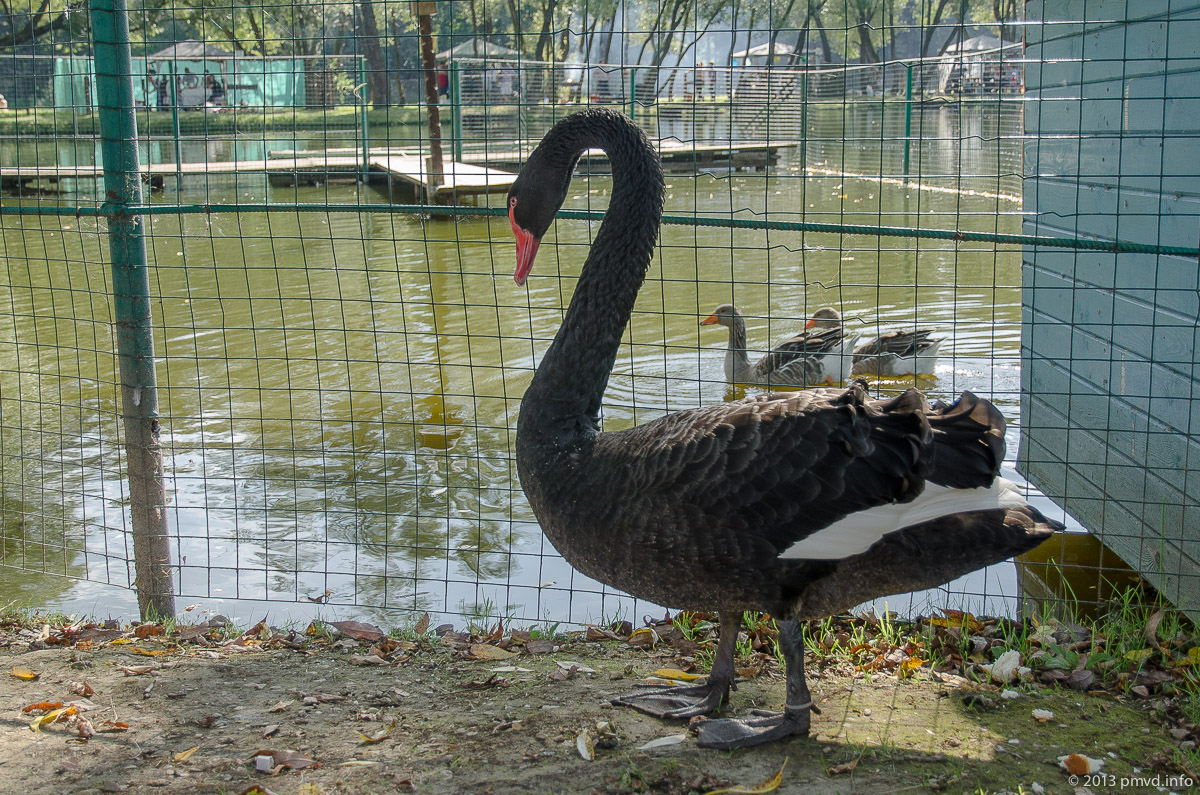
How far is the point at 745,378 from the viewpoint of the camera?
7512 millimetres

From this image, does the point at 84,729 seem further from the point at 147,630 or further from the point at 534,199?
the point at 534,199

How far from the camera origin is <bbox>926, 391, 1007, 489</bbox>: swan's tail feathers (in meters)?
2.56

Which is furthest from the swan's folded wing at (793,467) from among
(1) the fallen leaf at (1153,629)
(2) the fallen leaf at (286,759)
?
(1) the fallen leaf at (1153,629)

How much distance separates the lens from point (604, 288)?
298cm

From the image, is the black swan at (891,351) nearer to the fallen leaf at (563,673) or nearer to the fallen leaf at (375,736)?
the fallen leaf at (563,673)

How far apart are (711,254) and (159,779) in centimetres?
1079

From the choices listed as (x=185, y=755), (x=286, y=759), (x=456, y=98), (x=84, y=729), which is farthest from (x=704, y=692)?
(x=456, y=98)

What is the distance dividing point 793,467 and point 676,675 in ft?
3.63

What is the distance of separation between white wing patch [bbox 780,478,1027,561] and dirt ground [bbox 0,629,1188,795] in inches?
23.6

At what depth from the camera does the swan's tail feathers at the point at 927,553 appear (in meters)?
2.62

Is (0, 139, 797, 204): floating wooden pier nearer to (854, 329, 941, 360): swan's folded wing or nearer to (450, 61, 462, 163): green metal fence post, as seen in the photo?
(450, 61, 462, 163): green metal fence post

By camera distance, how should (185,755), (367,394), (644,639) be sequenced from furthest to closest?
(367,394), (644,639), (185,755)

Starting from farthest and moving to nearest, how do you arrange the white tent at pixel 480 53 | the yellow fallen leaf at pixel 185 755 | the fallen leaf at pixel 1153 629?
the white tent at pixel 480 53
the fallen leaf at pixel 1153 629
the yellow fallen leaf at pixel 185 755

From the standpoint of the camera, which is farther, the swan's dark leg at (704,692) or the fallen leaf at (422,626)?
the fallen leaf at (422,626)
